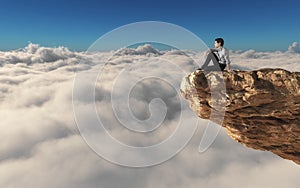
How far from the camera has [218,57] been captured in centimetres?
1384

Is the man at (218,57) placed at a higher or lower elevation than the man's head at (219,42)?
lower

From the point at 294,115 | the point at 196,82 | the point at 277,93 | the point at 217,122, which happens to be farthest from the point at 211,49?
the point at 294,115

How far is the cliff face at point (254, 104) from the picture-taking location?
13.3m

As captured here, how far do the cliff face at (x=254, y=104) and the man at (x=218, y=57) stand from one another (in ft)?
1.25

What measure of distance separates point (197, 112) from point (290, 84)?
20.7 ft

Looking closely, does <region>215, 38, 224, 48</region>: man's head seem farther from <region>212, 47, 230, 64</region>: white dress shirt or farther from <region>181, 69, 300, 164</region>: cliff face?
<region>181, 69, 300, 164</region>: cliff face

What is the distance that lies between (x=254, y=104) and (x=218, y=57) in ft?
12.5

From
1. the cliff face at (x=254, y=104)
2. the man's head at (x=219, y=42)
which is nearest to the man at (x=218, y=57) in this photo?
the man's head at (x=219, y=42)

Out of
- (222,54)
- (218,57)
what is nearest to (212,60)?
(218,57)

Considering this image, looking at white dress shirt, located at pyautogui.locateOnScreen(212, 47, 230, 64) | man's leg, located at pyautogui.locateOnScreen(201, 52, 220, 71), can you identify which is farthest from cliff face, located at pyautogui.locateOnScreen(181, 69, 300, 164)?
white dress shirt, located at pyautogui.locateOnScreen(212, 47, 230, 64)

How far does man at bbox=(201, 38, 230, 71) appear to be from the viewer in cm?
1362

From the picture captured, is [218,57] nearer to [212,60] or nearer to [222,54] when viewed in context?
[222,54]

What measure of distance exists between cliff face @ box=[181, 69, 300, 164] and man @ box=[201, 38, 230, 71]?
0.38 metres

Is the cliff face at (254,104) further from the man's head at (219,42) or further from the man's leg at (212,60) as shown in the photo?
the man's head at (219,42)
